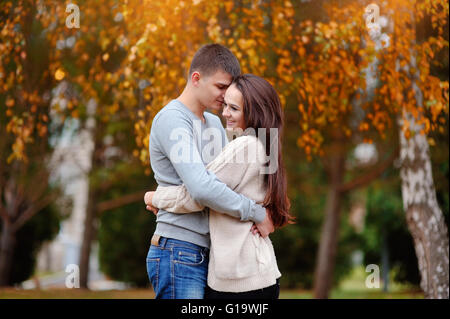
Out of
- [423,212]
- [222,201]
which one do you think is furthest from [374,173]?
[222,201]

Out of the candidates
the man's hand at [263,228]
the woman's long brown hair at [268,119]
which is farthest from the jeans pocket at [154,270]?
the woman's long brown hair at [268,119]

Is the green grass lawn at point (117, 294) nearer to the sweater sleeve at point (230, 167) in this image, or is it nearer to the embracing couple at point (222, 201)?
the embracing couple at point (222, 201)

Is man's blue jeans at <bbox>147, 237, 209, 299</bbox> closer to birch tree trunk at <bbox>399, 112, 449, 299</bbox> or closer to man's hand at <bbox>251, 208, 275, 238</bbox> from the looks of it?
man's hand at <bbox>251, 208, 275, 238</bbox>

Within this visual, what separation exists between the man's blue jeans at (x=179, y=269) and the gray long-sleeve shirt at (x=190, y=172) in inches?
1.8

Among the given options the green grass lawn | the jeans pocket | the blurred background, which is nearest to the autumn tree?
the blurred background

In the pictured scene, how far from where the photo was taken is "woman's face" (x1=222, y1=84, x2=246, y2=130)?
275cm

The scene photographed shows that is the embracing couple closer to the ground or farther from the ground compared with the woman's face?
closer to the ground

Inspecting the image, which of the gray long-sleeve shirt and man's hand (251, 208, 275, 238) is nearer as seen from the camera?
the gray long-sleeve shirt

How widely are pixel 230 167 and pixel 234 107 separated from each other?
1.18 ft

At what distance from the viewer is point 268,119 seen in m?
2.71

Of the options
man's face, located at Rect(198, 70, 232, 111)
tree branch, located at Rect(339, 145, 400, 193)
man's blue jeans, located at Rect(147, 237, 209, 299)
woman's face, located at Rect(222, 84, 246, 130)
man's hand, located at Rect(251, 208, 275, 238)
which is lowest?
man's blue jeans, located at Rect(147, 237, 209, 299)

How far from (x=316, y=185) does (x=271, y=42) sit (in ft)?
23.1

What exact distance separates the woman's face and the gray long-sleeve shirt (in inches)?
7.0
